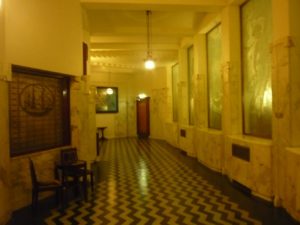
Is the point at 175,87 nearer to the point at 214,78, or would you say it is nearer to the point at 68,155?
the point at 214,78

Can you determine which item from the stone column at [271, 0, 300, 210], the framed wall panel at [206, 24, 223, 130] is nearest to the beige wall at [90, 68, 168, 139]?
the framed wall panel at [206, 24, 223, 130]

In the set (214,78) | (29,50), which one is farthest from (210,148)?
(29,50)

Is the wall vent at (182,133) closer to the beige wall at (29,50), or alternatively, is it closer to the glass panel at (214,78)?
the glass panel at (214,78)

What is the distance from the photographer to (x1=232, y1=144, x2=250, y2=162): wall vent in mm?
4887

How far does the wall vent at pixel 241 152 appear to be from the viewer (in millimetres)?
4887

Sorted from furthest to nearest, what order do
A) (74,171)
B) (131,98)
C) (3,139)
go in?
(131,98)
(74,171)
(3,139)

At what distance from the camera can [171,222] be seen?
3729 mm

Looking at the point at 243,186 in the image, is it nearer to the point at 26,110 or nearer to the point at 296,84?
the point at 296,84

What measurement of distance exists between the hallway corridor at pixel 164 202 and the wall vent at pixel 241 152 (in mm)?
655

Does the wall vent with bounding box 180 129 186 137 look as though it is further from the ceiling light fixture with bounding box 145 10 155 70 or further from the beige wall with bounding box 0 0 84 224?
the beige wall with bounding box 0 0 84 224

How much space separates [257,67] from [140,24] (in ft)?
12.4

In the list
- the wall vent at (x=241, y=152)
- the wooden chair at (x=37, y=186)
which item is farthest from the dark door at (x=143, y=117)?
the wooden chair at (x=37, y=186)

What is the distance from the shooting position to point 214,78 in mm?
7457

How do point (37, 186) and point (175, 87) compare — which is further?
point (175, 87)
